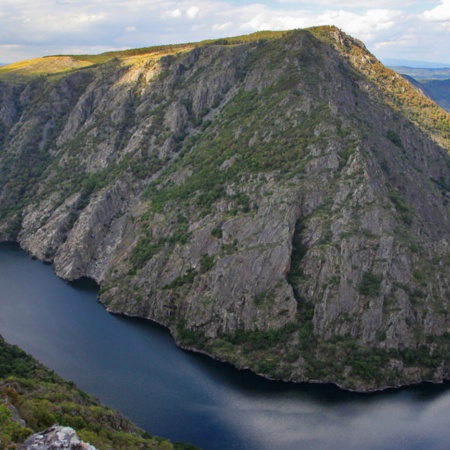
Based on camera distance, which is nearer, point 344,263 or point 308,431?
point 308,431

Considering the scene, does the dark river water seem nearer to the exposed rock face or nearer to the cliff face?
the cliff face

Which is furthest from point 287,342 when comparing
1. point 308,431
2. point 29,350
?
point 29,350

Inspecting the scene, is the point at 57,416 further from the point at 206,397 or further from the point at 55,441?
the point at 206,397

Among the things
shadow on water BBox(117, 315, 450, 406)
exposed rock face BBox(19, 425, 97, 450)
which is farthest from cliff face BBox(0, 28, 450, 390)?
exposed rock face BBox(19, 425, 97, 450)

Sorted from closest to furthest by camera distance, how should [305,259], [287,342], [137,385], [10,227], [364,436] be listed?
1. [364,436]
2. [137,385]
3. [287,342]
4. [305,259]
5. [10,227]

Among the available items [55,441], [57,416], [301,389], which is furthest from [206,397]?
[55,441]

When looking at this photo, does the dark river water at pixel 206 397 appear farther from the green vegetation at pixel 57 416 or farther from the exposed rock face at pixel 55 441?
the exposed rock face at pixel 55 441

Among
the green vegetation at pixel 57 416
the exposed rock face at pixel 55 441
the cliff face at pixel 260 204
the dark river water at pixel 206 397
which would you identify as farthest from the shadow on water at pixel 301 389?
the exposed rock face at pixel 55 441

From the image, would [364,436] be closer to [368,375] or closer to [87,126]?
[368,375]
